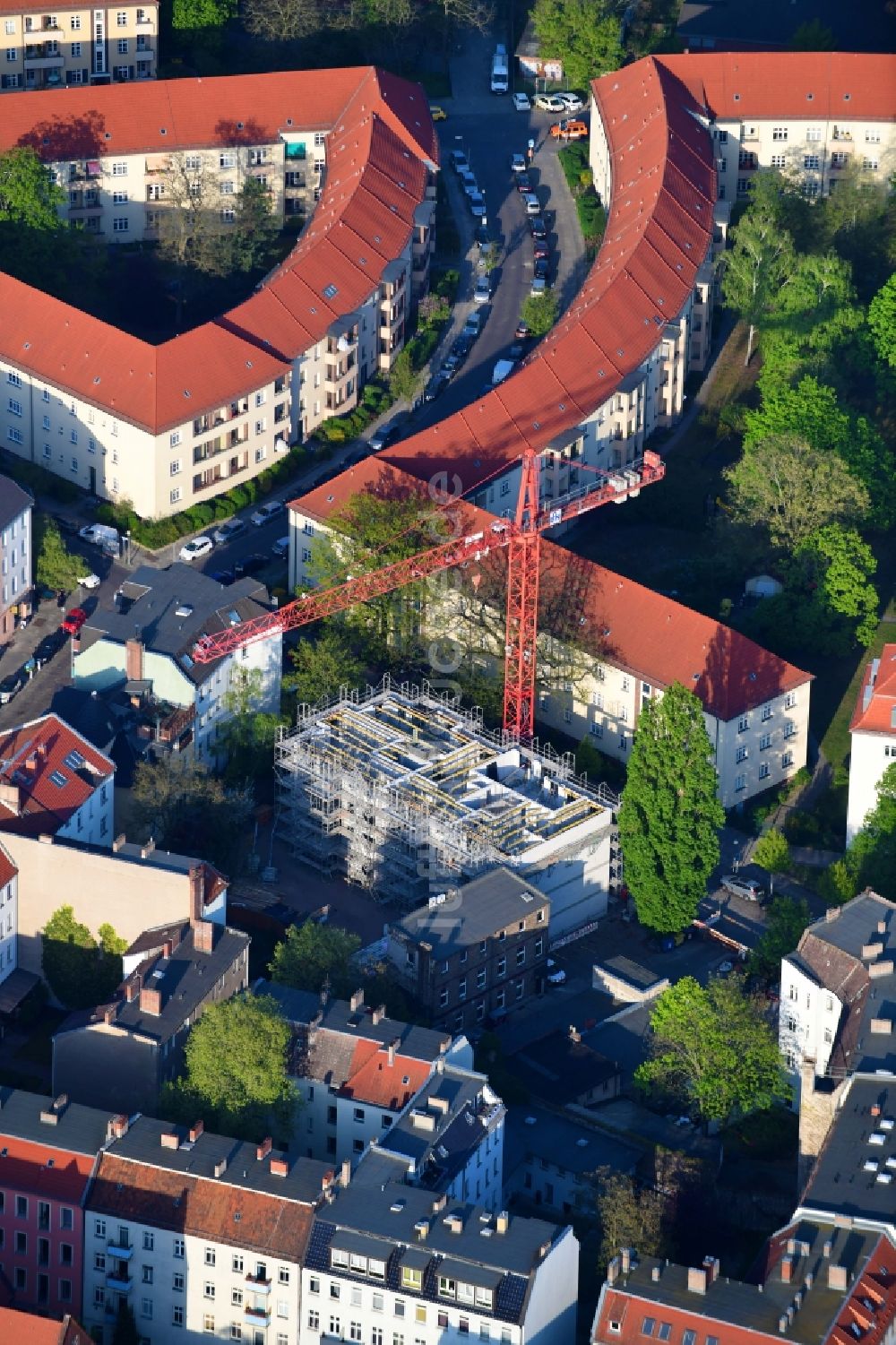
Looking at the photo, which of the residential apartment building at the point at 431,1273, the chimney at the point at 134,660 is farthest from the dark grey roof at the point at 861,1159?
the chimney at the point at 134,660

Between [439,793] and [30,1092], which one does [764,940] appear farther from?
[30,1092]

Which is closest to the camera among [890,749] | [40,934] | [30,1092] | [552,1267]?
[552,1267]

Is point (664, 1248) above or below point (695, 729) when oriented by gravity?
below

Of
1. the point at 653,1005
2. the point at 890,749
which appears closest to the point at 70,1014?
the point at 653,1005

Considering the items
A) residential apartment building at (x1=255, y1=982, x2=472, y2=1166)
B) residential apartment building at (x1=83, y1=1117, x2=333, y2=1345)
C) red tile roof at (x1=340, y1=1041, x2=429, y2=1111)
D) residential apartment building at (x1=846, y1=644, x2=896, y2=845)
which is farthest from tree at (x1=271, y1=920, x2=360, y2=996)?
residential apartment building at (x1=846, y1=644, x2=896, y2=845)

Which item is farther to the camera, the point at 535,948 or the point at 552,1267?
the point at 535,948

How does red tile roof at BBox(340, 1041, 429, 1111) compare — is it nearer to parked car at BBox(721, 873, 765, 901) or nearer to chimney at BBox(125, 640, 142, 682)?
parked car at BBox(721, 873, 765, 901)

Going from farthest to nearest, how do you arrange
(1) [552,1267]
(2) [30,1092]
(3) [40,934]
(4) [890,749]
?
(4) [890,749] → (3) [40,934] → (2) [30,1092] → (1) [552,1267]
